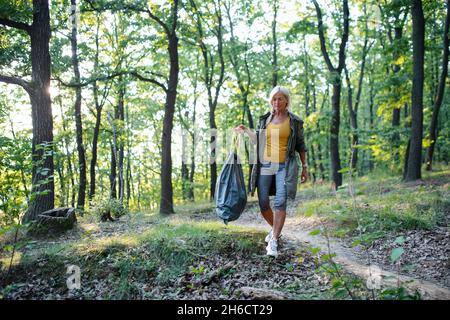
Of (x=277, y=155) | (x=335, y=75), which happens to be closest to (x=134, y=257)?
(x=277, y=155)

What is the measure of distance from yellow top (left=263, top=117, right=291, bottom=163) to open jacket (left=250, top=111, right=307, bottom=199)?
0.06 meters

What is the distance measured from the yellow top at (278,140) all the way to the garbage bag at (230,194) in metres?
0.54

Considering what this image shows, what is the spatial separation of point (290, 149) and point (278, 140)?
22 cm

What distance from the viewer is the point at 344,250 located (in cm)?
589

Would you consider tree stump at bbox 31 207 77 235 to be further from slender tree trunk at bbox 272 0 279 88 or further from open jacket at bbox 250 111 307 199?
slender tree trunk at bbox 272 0 279 88

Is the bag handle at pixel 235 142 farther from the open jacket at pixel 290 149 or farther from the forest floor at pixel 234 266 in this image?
the forest floor at pixel 234 266

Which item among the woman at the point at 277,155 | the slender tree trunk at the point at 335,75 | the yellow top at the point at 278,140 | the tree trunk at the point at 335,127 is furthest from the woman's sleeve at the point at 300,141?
the tree trunk at the point at 335,127

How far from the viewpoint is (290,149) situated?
16.1 ft

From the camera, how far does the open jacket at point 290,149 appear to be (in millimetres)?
4801

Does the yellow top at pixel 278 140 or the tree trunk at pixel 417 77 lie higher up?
the tree trunk at pixel 417 77

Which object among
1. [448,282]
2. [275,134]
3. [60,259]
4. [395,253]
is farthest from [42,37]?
[448,282]

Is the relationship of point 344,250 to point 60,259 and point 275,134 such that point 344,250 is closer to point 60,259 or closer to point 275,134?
point 275,134
